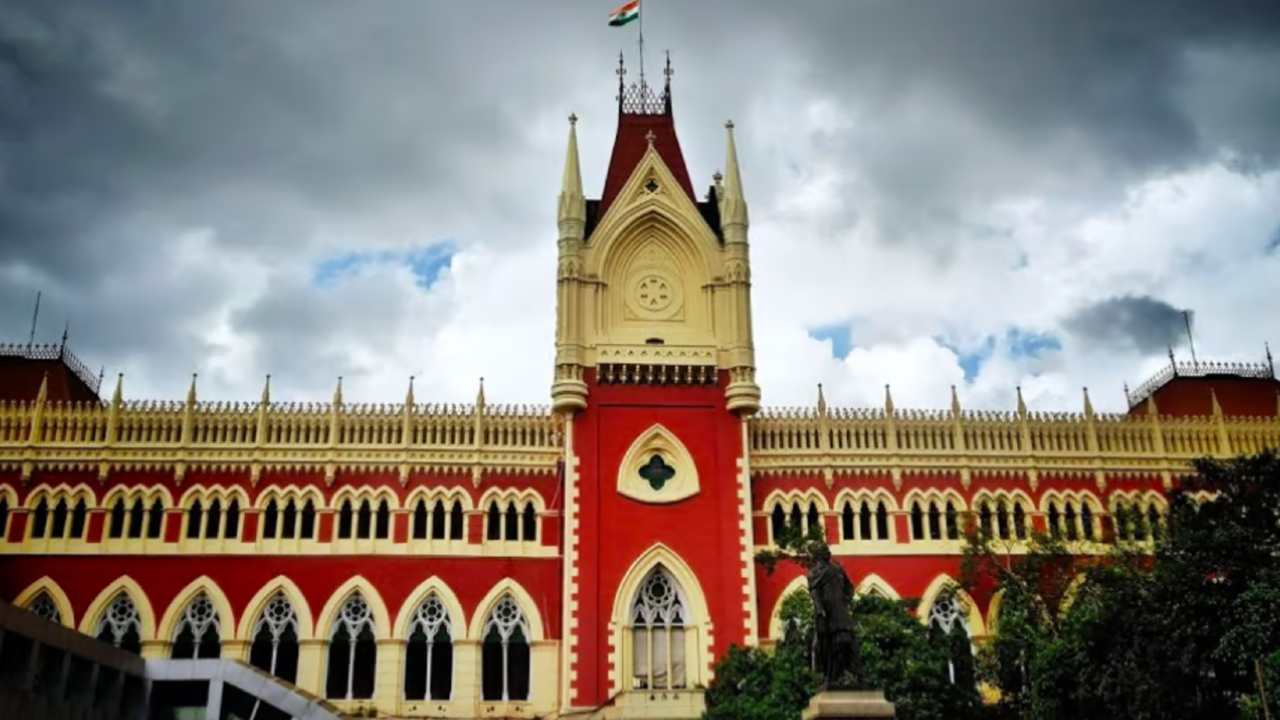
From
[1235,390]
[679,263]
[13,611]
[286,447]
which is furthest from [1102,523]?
[13,611]

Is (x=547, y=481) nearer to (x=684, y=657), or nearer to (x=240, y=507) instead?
(x=684, y=657)

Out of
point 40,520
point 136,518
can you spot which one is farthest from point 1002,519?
point 40,520

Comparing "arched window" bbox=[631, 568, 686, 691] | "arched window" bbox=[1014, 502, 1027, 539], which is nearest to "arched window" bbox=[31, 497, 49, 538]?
"arched window" bbox=[631, 568, 686, 691]

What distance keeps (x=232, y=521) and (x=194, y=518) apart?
3.71ft

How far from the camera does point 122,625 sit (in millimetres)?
36562

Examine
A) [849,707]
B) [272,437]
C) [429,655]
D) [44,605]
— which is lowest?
[849,707]

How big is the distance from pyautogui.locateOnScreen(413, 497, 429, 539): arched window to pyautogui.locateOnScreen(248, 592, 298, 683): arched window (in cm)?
433

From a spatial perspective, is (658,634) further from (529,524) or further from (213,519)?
(213,519)

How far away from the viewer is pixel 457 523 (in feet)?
127

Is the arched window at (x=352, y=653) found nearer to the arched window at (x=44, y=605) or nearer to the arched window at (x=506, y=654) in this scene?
the arched window at (x=506, y=654)

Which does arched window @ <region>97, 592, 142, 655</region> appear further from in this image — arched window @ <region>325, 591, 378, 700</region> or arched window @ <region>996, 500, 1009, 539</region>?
arched window @ <region>996, 500, 1009, 539</region>

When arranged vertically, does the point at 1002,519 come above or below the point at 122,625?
above

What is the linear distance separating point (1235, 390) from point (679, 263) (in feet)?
71.6

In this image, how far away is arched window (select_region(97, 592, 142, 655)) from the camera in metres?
36.3
